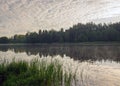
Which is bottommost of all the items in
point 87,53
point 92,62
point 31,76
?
point 87,53

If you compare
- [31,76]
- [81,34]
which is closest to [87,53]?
[31,76]

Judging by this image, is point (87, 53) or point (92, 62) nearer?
point (92, 62)

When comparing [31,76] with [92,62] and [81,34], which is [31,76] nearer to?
[92,62]

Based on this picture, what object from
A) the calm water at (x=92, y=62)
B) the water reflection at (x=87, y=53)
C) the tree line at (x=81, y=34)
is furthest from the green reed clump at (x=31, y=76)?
the tree line at (x=81, y=34)

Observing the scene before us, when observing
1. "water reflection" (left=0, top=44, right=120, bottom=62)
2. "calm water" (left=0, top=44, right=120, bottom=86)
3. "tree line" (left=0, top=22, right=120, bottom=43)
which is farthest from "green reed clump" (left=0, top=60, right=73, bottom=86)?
"tree line" (left=0, top=22, right=120, bottom=43)

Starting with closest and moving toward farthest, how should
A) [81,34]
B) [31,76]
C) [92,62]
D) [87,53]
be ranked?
[31,76], [92,62], [87,53], [81,34]

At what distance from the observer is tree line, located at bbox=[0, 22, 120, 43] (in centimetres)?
9928

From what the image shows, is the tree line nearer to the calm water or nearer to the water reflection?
the water reflection

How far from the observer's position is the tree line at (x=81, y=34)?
99.3 m

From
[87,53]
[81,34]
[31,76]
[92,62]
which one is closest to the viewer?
[31,76]

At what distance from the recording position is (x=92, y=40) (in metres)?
107

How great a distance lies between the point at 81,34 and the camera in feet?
376

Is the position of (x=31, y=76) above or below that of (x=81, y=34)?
below

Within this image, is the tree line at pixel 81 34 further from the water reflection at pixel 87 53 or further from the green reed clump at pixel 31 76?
the green reed clump at pixel 31 76
